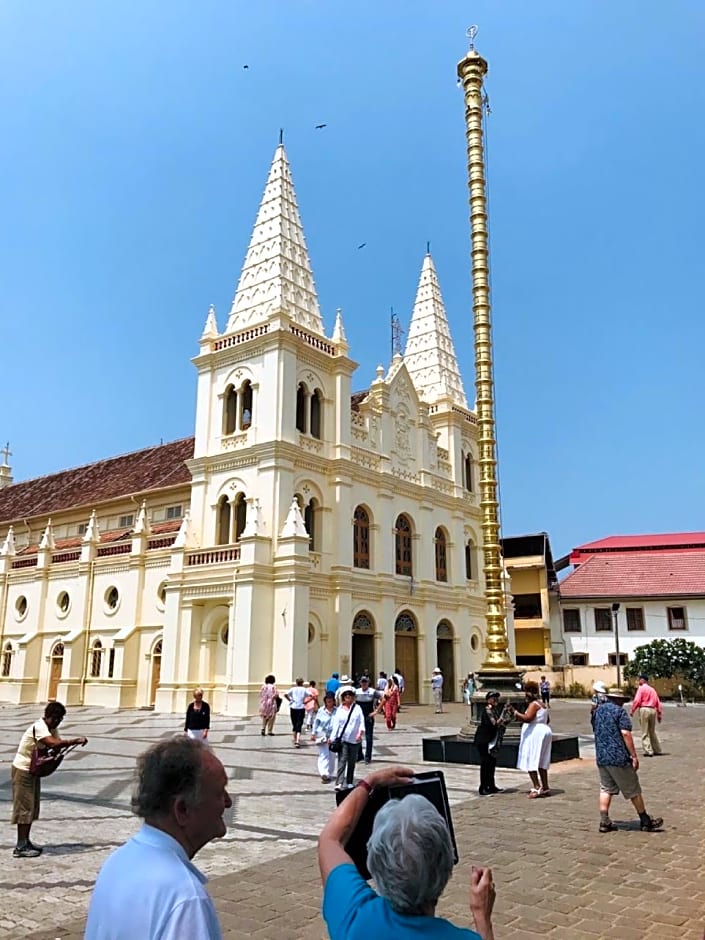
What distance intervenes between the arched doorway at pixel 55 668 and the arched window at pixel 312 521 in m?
12.6

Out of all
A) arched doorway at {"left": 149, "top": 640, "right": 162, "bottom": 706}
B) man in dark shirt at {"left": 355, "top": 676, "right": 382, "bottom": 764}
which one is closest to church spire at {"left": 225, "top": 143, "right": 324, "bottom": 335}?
arched doorway at {"left": 149, "top": 640, "right": 162, "bottom": 706}

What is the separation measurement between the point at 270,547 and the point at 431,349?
18558mm

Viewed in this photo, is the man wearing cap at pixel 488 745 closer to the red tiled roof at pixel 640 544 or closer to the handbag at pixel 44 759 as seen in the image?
the handbag at pixel 44 759

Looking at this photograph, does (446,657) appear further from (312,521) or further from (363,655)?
(312,521)

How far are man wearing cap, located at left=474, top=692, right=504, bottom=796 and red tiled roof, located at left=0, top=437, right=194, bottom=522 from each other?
2556cm

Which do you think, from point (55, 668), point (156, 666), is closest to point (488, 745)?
point (156, 666)

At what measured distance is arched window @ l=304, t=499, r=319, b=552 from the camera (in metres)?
30.6

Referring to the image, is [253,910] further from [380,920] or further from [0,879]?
[380,920]

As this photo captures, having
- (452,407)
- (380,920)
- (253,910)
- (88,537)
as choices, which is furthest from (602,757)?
(452,407)

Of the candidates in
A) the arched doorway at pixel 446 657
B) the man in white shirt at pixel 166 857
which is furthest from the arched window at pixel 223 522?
the man in white shirt at pixel 166 857

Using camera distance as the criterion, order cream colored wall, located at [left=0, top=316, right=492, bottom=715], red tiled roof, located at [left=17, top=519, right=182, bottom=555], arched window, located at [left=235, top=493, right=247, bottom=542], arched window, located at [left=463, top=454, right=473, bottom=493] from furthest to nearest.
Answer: arched window, located at [left=463, top=454, right=473, bottom=493]
red tiled roof, located at [left=17, top=519, right=182, bottom=555]
arched window, located at [left=235, top=493, right=247, bottom=542]
cream colored wall, located at [left=0, top=316, right=492, bottom=715]

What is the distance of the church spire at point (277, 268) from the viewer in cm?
3141

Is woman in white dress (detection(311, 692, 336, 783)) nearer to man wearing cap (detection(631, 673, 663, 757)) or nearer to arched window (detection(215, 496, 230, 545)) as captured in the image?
man wearing cap (detection(631, 673, 663, 757))

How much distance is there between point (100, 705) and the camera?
31.2 meters
